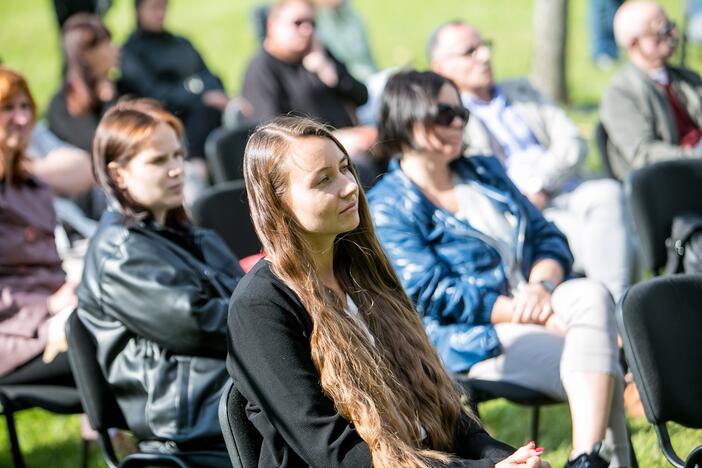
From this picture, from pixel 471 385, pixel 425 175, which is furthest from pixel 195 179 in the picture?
pixel 471 385

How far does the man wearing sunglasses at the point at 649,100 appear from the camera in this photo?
5.23 metres

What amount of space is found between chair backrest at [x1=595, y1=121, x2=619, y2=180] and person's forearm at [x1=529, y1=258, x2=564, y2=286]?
5.21 ft

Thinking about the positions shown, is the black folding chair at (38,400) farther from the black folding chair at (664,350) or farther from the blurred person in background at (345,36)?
the blurred person in background at (345,36)

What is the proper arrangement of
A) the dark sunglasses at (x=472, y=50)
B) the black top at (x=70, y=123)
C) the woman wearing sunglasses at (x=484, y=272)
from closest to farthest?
the woman wearing sunglasses at (x=484, y=272) < the dark sunglasses at (x=472, y=50) < the black top at (x=70, y=123)

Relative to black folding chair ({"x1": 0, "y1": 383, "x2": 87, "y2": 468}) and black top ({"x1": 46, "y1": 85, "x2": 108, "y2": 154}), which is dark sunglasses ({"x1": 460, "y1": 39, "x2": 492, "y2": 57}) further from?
black folding chair ({"x1": 0, "y1": 383, "x2": 87, "y2": 468})

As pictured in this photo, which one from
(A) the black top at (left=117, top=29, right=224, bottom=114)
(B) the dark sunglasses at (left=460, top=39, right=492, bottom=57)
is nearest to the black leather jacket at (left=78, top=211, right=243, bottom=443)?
(B) the dark sunglasses at (left=460, top=39, right=492, bottom=57)

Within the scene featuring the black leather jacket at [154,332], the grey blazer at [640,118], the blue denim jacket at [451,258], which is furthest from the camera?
the grey blazer at [640,118]

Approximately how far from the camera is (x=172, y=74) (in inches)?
280

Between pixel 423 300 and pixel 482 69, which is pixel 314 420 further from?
pixel 482 69

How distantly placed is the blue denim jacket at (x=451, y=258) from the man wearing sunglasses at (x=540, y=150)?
837 millimetres

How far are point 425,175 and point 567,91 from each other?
20.1ft

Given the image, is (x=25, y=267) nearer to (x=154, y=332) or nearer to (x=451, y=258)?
(x=154, y=332)

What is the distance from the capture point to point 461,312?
361cm

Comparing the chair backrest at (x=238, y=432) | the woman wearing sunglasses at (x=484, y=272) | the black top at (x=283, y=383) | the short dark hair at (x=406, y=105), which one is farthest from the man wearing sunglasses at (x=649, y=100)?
the chair backrest at (x=238, y=432)
